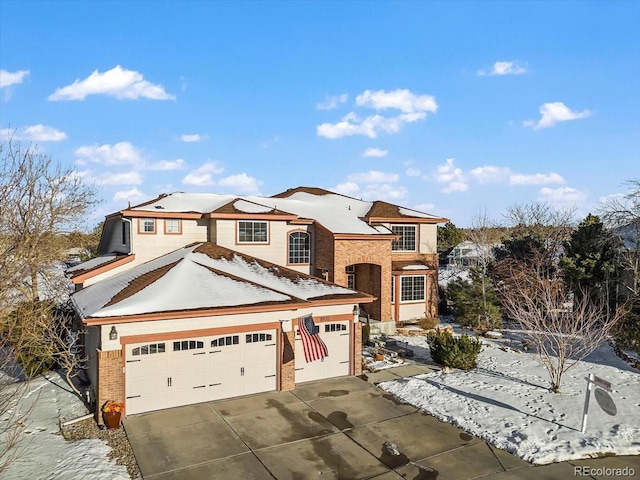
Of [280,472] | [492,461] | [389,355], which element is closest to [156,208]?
[389,355]

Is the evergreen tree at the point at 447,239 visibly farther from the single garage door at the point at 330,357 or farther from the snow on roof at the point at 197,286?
the single garage door at the point at 330,357

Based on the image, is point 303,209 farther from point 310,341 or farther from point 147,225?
point 310,341

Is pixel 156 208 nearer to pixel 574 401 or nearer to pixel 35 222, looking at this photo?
pixel 35 222

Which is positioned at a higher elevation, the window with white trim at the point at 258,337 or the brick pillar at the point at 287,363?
the window with white trim at the point at 258,337

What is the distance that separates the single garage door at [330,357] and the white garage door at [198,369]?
1329 millimetres

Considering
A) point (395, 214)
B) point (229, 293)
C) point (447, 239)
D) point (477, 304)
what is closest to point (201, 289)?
point (229, 293)

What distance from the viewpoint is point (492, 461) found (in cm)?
1035

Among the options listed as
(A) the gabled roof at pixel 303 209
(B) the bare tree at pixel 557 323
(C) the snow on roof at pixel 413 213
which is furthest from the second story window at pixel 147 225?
(B) the bare tree at pixel 557 323

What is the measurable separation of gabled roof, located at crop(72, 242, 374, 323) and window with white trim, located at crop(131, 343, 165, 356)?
43.5 inches

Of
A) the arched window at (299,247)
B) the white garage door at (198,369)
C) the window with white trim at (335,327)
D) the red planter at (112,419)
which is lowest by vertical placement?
the red planter at (112,419)

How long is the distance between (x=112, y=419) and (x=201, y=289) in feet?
15.5

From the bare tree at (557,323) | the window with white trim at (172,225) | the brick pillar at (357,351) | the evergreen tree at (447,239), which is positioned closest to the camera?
the bare tree at (557,323)

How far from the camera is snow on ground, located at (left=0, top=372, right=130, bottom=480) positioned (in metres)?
9.66

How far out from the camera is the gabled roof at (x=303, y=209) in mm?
21547
